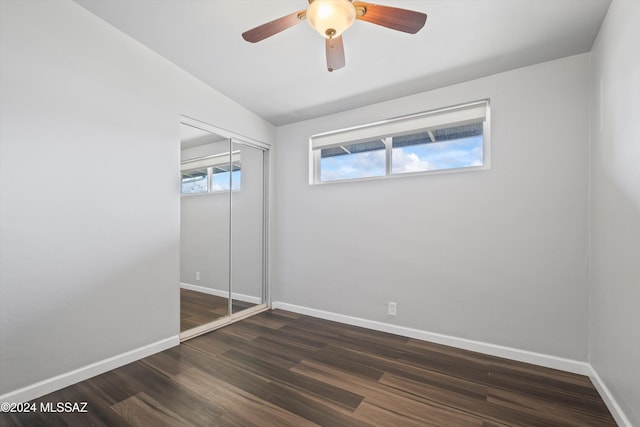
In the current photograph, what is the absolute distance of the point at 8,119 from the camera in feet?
5.74

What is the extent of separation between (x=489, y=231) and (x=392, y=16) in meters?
1.87

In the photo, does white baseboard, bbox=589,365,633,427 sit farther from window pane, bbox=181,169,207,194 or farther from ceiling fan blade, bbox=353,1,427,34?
window pane, bbox=181,169,207,194

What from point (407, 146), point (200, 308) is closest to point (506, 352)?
point (407, 146)

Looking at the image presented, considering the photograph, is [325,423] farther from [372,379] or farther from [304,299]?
[304,299]

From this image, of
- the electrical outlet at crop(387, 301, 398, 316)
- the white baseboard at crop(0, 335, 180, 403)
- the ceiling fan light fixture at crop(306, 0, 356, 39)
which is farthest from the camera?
the electrical outlet at crop(387, 301, 398, 316)

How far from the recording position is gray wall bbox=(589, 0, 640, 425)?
142 cm

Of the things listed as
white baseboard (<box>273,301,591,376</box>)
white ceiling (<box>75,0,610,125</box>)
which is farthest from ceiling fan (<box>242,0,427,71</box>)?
white baseboard (<box>273,301,591,376</box>)

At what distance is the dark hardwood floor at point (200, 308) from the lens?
2775 millimetres

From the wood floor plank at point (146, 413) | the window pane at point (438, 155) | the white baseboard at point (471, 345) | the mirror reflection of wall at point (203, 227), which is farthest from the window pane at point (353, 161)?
the wood floor plank at point (146, 413)

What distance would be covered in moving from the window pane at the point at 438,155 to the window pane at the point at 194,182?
1.97 metres

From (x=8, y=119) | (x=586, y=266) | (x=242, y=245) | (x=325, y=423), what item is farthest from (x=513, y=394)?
(x=8, y=119)

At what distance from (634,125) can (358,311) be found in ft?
8.34

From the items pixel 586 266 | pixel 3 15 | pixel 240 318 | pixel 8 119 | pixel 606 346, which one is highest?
pixel 3 15

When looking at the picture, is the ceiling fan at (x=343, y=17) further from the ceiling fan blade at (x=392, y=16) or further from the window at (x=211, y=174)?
the window at (x=211, y=174)
